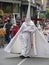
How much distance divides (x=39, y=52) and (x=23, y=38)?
0.86m

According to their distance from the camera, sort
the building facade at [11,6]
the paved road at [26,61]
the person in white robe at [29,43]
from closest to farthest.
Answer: the paved road at [26,61]
the person in white robe at [29,43]
the building facade at [11,6]

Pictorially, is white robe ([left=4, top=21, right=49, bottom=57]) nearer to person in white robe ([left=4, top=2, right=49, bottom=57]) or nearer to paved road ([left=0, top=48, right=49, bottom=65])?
person in white robe ([left=4, top=2, right=49, bottom=57])

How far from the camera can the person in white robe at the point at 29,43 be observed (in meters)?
16.6

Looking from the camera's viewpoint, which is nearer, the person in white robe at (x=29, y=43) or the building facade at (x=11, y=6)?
the person in white robe at (x=29, y=43)

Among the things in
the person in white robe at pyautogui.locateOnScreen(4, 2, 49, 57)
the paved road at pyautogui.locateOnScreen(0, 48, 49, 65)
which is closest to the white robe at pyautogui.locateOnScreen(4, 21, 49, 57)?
the person in white robe at pyautogui.locateOnScreen(4, 2, 49, 57)

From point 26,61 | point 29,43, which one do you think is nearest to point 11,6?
point 29,43

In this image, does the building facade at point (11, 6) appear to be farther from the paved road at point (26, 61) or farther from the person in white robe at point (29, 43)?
the paved road at point (26, 61)

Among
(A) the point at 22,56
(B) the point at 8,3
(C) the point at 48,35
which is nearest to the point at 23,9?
(B) the point at 8,3

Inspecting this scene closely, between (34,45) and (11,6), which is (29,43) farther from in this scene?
(11,6)

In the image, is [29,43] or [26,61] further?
[29,43]

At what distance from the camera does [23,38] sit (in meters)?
16.7

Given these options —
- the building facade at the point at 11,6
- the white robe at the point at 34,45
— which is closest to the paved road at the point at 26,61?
the white robe at the point at 34,45

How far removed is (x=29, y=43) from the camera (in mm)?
16734

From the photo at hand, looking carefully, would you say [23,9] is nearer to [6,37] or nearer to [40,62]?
[6,37]
